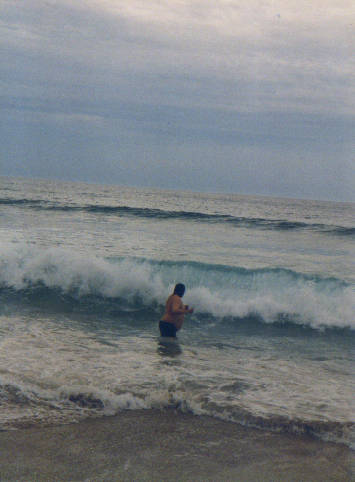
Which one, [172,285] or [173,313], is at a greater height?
[173,313]

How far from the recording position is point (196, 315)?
37.3ft

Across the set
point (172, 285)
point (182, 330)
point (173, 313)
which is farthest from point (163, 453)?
point (172, 285)

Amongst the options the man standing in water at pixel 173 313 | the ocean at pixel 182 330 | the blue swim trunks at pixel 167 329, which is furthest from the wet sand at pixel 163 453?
the blue swim trunks at pixel 167 329

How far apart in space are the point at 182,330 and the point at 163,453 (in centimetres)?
548

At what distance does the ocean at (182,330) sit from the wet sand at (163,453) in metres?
0.27

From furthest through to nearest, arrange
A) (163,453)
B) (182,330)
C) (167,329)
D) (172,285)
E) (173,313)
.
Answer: (172,285)
(182,330)
(167,329)
(173,313)
(163,453)

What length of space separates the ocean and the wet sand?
10.8 inches

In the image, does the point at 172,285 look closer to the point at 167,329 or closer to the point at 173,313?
the point at 167,329

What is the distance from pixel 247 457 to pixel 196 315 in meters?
7.04

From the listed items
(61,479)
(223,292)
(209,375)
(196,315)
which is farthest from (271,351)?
(61,479)

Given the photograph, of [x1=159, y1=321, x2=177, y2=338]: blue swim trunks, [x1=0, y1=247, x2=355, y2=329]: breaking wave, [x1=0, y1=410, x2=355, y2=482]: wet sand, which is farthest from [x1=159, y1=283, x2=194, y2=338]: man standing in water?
[x1=0, y1=410, x2=355, y2=482]: wet sand

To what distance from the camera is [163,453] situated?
14.1ft

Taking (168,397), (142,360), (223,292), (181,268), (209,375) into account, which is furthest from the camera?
(181,268)

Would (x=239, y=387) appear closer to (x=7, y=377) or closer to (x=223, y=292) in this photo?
(x=7, y=377)
